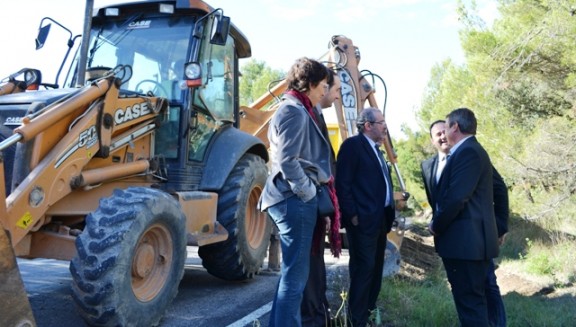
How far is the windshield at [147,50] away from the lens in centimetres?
585

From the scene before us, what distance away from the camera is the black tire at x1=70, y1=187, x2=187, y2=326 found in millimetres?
3932

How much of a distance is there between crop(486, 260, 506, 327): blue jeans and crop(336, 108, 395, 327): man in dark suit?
1.07 m

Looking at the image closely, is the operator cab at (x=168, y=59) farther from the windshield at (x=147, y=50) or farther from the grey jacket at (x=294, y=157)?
the grey jacket at (x=294, y=157)

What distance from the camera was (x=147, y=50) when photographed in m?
5.92

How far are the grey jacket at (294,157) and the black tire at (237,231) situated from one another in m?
2.31

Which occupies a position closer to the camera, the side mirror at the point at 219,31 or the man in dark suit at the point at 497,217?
the man in dark suit at the point at 497,217

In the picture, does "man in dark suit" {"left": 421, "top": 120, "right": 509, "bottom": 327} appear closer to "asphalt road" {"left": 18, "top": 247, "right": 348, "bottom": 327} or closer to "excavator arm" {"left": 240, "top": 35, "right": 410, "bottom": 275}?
"asphalt road" {"left": 18, "top": 247, "right": 348, "bottom": 327}

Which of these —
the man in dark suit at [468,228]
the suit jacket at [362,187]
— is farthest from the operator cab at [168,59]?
the man in dark suit at [468,228]

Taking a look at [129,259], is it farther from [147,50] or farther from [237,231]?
[147,50]

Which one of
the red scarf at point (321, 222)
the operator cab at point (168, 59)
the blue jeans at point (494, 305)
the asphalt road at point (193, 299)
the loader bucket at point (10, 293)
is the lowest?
the asphalt road at point (193, 299)

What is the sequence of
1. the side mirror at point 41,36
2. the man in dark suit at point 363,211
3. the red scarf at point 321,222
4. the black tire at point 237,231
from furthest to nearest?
the black tire at point 237,231, the side mirror at point 41,36, the man in dark suit at point 363,211, the red scarf at point 321,222

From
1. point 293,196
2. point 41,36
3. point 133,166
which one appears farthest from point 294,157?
point 41,36

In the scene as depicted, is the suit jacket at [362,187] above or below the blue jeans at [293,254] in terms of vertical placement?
above

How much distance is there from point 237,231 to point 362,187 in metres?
1.91
